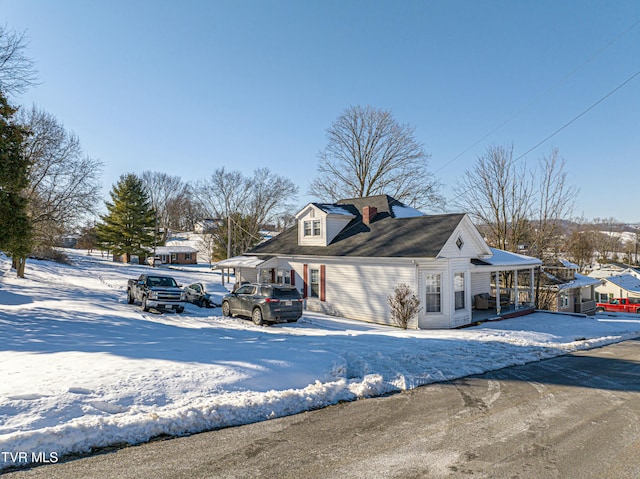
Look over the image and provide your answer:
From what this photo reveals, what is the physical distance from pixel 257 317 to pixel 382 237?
8001mm

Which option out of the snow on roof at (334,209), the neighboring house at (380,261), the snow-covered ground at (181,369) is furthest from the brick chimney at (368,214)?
the snow-covered ground at (181,369)

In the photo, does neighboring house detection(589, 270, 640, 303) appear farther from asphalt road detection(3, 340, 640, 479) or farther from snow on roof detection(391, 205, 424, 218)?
asphalt road detection(3, 340, 640, 479)

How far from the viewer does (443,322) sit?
1812 centimetres

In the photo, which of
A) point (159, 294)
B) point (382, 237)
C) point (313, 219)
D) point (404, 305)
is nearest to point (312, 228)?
point (313, 219)

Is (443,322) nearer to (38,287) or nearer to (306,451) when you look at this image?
(306,451)

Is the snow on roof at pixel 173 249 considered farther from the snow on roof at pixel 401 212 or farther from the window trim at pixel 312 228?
the snow on roof at pixel 401 212

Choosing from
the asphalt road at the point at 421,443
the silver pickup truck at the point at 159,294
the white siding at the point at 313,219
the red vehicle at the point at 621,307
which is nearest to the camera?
the asphalt road at the point at 421,443

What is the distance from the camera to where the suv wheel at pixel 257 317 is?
16.8 meters

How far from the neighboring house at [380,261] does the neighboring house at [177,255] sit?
4575 cm

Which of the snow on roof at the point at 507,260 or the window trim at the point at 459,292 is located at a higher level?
the snow on roof at the point at 507,260

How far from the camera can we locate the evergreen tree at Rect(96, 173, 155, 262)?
54844 millimetres

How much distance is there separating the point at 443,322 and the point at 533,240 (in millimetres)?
19307

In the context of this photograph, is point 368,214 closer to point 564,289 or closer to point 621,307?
point 564,289

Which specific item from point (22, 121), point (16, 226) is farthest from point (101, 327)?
point (22, 121)
